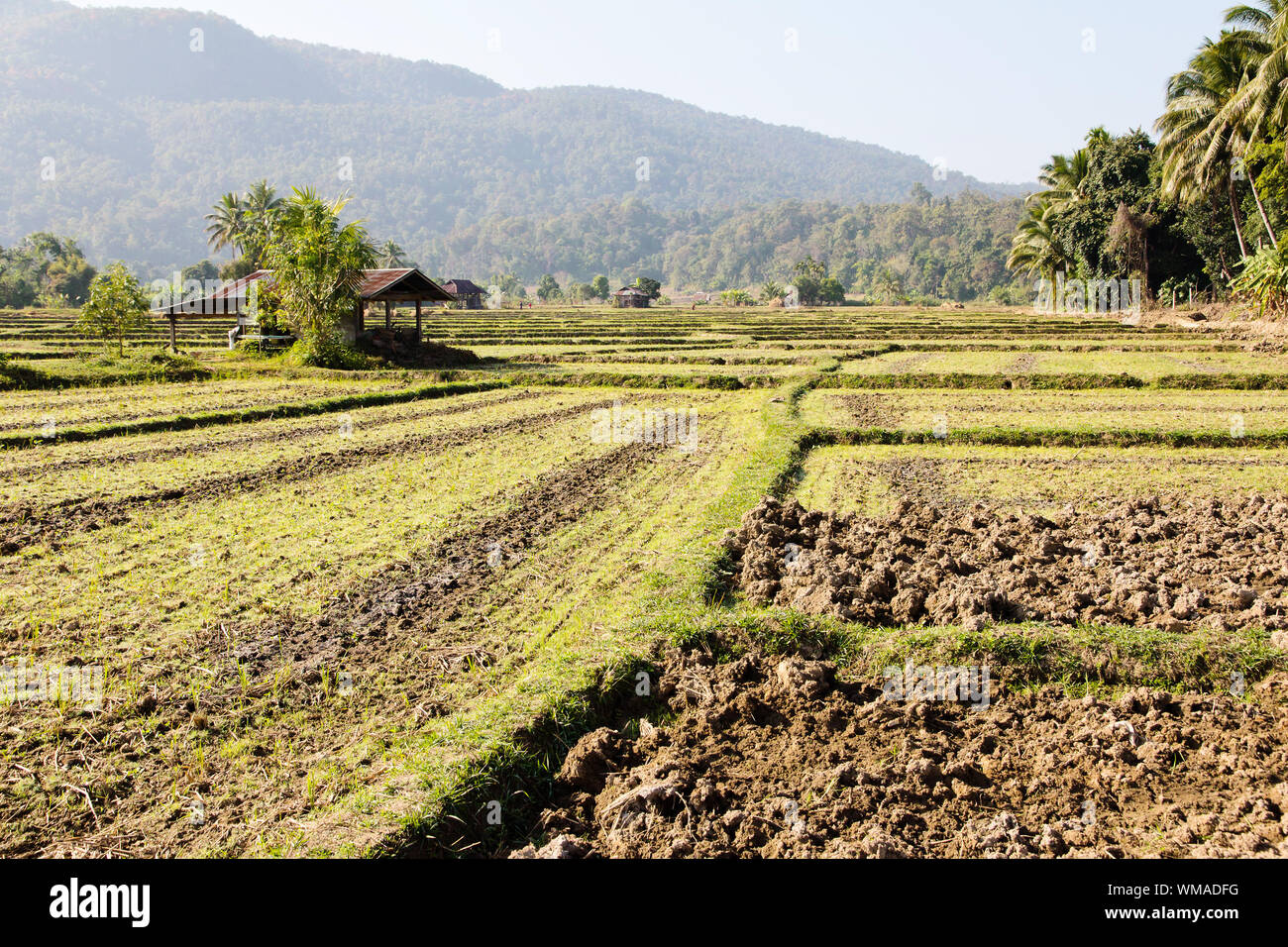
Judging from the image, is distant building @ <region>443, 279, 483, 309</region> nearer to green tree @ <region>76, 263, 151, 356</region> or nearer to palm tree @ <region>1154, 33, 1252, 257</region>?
green tree @ <region>76, 263, 151, 356</region>

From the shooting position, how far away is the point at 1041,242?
56969mm

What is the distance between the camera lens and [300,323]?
23984 mm

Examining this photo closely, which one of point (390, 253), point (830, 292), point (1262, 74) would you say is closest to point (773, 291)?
point (830, 292)

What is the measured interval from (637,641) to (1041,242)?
2371 inches

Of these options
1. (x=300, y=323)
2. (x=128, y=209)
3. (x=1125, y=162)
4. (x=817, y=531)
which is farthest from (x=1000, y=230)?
(x=128, y=209)

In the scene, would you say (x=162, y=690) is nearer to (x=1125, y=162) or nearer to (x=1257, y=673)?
(x=1257, y=673)

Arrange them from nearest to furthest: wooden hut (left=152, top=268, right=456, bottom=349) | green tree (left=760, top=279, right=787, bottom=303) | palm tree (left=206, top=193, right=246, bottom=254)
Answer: wooden hut (left=152, top=268, right=456, bottom=349)
palm tree (left=206, top=193, right=246, bottom=254)
green tree (left=760, top=279, right=787, bottom=303)

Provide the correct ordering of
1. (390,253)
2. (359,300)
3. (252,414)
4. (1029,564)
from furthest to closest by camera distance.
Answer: (390,253), (359,300), (252,414), (1029,564)

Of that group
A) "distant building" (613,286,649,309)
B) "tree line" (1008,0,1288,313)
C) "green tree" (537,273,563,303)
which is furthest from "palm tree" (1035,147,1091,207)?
"green tree" (537,273,563,303)

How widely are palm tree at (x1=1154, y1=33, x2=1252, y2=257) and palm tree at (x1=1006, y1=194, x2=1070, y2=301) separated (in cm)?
1712

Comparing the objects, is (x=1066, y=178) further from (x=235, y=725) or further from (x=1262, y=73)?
(x=235, y=725)

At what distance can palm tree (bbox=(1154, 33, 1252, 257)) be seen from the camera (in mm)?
30750

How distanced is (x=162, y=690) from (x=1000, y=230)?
127 m

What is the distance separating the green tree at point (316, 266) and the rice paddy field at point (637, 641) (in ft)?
36.9
